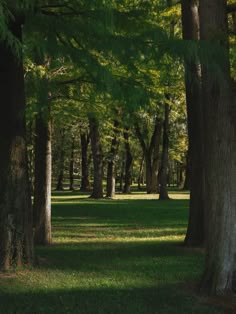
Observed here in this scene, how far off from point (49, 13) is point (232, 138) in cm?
369

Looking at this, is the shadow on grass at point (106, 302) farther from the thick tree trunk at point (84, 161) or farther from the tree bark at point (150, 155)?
the thick tree trunk at point (84, 161)

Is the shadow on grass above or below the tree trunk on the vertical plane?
below

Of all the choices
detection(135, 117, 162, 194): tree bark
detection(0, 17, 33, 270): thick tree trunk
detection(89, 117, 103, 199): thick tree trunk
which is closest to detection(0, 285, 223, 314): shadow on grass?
detection(0, 17, 33, 270): thick tree trunk

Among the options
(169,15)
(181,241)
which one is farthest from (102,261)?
(169,15)

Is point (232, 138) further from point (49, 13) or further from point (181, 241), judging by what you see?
point (181, 241)

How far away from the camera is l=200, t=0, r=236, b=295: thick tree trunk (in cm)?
797

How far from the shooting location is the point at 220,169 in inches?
315

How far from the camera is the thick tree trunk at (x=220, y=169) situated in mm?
7969

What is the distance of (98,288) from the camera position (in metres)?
8.57

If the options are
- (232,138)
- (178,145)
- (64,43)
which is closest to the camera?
(232,138)

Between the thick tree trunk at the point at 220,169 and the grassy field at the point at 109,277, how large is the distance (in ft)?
1.92

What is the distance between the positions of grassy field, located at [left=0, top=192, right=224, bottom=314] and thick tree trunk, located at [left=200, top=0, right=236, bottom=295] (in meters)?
0.58

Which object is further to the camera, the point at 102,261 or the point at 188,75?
the point at 102,261

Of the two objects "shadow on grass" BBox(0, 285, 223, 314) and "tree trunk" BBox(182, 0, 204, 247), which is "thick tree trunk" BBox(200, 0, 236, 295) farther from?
"tree trunk" BBox(182, 0, 204, 247)
